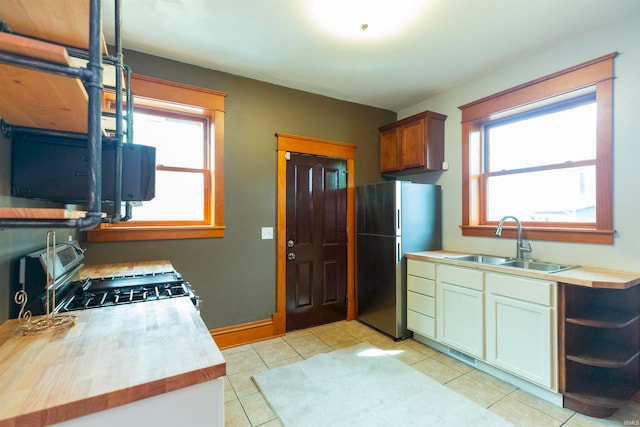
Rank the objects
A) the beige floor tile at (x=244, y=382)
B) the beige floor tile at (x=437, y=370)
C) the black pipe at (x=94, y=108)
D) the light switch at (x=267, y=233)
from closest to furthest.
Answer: the black pipe at (x=94, y=108) < the beige floor tile at (x=244, y=382) < the beige floor tile at (x=437, y=370) < the light switch at (x=267, y=233)

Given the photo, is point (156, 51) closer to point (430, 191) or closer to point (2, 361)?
point (2, 361)

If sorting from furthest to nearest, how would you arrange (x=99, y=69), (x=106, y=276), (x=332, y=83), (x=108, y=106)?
1. (x=332, y=83)
2. (x=108, y=106)
3. (x=106, y=276)
4. (x=99, y=69)

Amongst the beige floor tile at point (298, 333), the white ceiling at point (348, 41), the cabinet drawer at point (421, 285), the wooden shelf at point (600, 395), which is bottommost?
the beige floor tile at point (298, 333)

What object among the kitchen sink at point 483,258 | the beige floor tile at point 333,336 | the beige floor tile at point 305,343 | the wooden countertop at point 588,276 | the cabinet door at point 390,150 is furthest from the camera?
the cabinet door at point 390,150

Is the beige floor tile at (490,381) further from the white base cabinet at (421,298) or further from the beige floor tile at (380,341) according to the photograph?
the beige floor tile at (380,341)

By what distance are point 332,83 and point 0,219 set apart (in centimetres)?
300

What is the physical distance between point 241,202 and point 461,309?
2.33m

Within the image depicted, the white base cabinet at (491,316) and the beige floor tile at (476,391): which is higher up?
the white base cabinet at (491,316)

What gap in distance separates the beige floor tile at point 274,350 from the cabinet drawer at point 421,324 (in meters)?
1.23

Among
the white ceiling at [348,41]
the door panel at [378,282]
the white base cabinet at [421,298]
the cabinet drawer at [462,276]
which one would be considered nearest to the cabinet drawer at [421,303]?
the white base cabinet at [421,298]

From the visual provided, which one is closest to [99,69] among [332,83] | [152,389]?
[152,389]

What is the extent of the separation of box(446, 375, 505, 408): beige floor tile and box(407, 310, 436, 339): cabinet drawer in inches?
20.1

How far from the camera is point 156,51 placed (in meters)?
2.56

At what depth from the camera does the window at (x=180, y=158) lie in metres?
2.62
